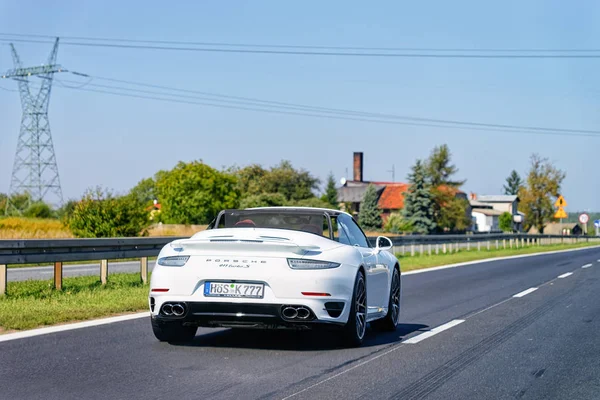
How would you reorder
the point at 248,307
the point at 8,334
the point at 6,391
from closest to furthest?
1. the point at 6,391
2. the point at 248,307
3. the point at 8,334

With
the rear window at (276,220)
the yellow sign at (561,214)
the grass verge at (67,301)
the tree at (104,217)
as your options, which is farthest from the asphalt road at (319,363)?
the yellow sign at (561,214)

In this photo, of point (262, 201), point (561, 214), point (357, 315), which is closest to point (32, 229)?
point (357, 315)

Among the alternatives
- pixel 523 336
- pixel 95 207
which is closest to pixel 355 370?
pixel 523 336

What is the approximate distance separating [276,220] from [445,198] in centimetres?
11103

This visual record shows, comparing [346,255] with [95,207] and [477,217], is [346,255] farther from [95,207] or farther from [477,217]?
[477,217]

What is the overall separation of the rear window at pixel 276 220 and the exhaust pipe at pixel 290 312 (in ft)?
4.57

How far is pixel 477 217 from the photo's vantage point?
164750 millimetres

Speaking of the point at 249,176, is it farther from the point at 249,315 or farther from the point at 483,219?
the point at 249,315

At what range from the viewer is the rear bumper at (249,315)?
7734 mm

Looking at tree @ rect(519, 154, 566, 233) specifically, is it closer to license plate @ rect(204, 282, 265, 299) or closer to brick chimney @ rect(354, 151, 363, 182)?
brick chimney @ rect(354, 151, 363, 182)

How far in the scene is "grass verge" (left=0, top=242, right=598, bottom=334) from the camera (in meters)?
10.4

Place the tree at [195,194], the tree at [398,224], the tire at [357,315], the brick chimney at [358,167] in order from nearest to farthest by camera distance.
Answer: the tire at [357,315], the tree at [195,194], the tree at [398,224], the brick chimney at [358,167]

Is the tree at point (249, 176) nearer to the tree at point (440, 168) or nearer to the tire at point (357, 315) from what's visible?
the tree at point (440, 168)

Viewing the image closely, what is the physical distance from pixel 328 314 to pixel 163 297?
1459mm
